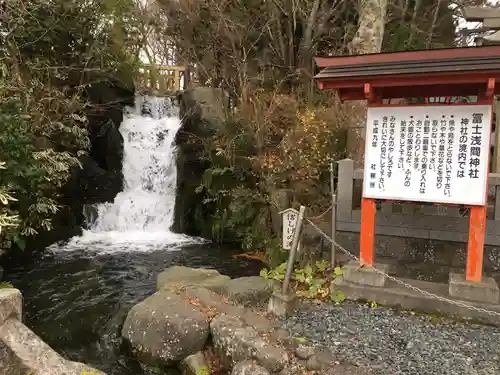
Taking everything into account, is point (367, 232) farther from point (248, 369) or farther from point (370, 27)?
point (370, 27)

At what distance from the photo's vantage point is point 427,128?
6.01 m

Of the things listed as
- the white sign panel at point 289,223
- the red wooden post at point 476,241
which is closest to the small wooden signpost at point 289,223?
the white sign panel at point 289,223

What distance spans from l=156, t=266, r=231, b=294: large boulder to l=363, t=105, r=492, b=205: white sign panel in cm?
276

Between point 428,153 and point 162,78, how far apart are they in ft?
63.2

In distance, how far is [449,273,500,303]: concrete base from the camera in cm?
570

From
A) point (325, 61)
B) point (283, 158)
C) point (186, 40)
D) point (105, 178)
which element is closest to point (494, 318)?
point (325, 61)

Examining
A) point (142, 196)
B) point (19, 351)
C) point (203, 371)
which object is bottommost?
point (203, 371)

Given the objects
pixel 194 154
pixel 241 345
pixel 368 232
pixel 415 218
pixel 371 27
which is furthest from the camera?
pixel 194 154

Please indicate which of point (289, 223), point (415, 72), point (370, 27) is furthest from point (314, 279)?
point (370, 27)

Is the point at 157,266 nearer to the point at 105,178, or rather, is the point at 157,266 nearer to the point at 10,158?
the point at 10,158

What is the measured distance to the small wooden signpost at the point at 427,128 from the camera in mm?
5461

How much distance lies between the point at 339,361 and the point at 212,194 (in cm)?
819

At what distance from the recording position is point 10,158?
877 centimetres

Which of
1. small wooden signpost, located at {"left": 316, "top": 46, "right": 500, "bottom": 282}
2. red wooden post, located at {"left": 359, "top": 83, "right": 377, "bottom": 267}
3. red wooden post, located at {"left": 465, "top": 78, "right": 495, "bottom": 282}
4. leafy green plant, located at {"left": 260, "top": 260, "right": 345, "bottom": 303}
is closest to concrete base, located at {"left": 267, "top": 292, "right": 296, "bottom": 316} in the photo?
leafy green plant, located at {"left": 260, "top": 260, "right": 345, "bottom": 303}
